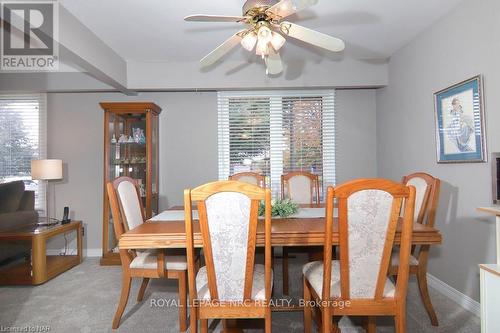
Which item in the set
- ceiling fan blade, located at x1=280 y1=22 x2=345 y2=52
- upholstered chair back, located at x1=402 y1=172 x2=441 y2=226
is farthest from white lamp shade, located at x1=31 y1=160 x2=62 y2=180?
upholstered chair back, located at x1=402 y1=172 x2=441 y2=226

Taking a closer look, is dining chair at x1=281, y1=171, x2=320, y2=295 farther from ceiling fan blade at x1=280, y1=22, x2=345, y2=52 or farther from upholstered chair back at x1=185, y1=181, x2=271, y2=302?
upholstered chair back at x1=185, y1=181, x2=271, y2=302

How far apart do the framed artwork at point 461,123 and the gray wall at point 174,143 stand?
1317 millimetres

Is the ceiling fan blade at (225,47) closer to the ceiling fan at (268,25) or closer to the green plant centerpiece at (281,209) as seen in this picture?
the ceiling fan at (268,25)

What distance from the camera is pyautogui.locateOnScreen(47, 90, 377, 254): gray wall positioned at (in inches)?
149

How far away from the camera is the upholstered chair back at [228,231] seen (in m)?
1.35

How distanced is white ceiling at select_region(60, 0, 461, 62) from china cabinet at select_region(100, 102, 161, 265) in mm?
690

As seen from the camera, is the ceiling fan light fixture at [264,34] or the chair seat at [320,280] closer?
the chair seat at [320,280]

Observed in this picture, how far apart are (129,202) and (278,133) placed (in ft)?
7.39

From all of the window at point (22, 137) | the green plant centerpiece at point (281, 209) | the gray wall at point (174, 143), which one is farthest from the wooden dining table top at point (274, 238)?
the window at point (22, 137)

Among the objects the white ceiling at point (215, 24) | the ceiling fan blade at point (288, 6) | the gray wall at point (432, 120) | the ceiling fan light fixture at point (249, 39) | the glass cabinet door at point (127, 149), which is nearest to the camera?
the ceiling fan blade at point (288, 6)

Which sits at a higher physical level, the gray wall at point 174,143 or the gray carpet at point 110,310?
the gray wall at point 174,143

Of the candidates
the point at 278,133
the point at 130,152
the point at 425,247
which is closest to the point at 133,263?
the point at 130,152

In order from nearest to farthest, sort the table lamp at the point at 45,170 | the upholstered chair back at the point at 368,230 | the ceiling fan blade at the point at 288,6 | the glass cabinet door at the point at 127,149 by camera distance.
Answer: the upholstered chair back at the point at 368,230 < the ceiling fan blade at the point at 288,6 < the table lamp at the point at 45,170 < the glass cabinet door at the point at 127,149

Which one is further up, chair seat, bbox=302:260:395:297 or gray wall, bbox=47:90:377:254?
gray wall, bbox=47:90:377:254
